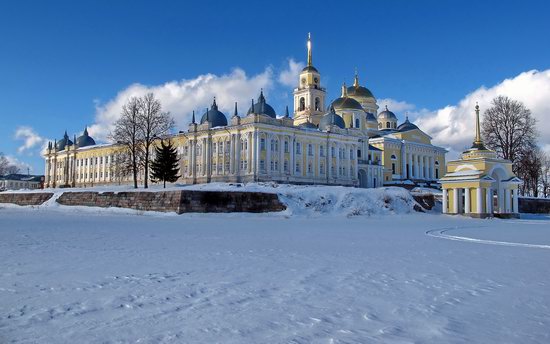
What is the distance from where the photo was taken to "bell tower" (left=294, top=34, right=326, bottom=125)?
269 feet

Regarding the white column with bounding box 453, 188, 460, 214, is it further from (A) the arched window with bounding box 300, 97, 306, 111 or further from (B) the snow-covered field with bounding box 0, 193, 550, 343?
(A) the arched window with bounding box 300, 97, 306, 111

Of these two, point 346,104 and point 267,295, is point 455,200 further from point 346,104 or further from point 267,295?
point 267,295

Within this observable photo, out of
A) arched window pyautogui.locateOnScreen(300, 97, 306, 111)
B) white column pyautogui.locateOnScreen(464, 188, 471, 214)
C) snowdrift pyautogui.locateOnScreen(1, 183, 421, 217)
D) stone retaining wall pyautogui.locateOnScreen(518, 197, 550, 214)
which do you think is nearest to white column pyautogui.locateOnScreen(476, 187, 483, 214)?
white column pyautogui.locateOnScreen(464, 188, 471, 214)

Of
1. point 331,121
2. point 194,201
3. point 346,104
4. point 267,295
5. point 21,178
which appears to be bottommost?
point 267,295

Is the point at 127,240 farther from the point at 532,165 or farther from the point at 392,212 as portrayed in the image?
the point at 532,165

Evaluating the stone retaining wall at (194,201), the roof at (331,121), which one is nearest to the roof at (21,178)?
the roof at (331,121)

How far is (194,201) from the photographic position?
124ft

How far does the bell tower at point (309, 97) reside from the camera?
82.0 metres

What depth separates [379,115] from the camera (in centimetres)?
10200

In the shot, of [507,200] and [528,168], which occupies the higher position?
[528,168]

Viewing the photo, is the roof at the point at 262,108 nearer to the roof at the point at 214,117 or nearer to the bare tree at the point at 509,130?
the roof at the point at 214,117

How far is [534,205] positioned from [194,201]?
39.2m

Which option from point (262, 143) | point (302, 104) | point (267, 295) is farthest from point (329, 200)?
point (302, 104)

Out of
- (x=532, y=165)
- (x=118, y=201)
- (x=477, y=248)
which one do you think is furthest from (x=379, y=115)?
(x=477, y=248)
